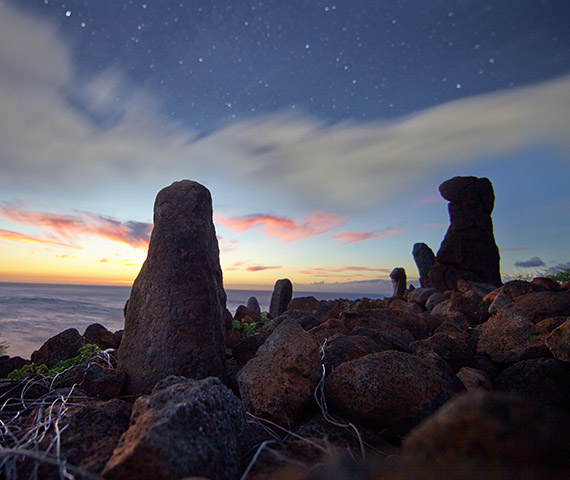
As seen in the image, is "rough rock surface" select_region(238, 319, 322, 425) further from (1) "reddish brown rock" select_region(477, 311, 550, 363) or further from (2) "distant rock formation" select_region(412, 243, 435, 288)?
(2) "distant rock formation" select_region(412, 243, 435, 288)

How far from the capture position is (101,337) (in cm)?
711

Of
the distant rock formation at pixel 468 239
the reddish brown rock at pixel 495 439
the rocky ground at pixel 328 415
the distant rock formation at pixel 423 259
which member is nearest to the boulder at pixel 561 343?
the rocky ground at pixel 328 415

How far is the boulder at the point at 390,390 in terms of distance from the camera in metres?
2.73

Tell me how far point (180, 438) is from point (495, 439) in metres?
1.51

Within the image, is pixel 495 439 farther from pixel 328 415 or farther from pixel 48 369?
pixel 48 369

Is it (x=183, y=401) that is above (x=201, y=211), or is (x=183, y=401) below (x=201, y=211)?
below

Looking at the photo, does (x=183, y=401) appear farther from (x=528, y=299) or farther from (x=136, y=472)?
(x=528, y=299)

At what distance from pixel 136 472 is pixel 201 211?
3.65 meters

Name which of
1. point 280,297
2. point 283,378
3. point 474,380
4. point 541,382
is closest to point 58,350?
point 283,378

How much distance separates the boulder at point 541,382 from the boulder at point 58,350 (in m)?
6.07

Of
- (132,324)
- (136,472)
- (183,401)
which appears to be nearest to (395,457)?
(183,401)

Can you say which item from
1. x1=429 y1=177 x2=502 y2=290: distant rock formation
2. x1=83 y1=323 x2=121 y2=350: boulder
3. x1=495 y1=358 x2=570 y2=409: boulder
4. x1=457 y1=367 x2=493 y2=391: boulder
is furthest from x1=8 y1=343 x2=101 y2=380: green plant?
x1=429 y1=177 x2=502 y2=290: distant rock formation

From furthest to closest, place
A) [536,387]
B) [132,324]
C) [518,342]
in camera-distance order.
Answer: [132,324] < [518,342] < [536,387]

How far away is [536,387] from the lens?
319 cm
